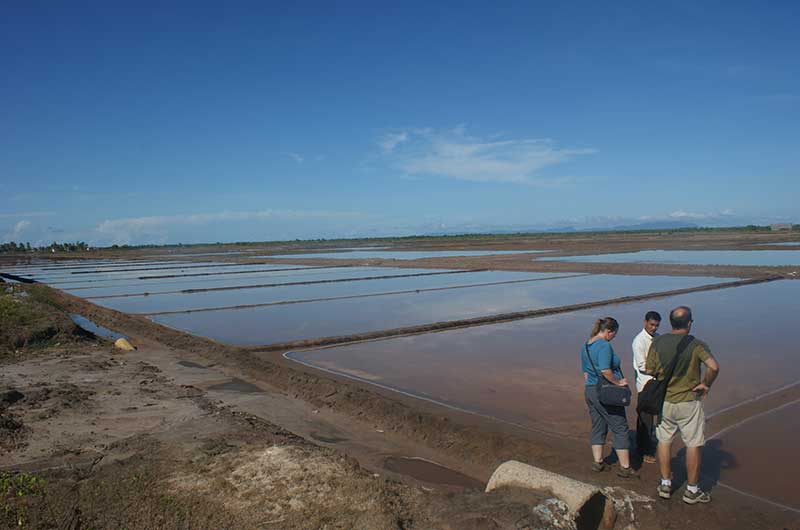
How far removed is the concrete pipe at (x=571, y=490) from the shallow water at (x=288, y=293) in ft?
57.2

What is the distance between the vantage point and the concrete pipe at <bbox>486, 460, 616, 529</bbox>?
4312 mm

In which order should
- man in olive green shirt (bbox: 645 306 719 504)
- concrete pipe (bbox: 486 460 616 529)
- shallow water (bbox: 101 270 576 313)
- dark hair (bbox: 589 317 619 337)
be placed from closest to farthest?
concrete pipe (bbox: 486 460 616 529) < man in olive green shirt (bbox: 645 306 719 504) < dark hair (bbox: 589 317 619 337) < shallow water (bbox: 101 270 576 313)

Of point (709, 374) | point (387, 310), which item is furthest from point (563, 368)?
point (387, 310)

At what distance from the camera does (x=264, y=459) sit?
5.50m

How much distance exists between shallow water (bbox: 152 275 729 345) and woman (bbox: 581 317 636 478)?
926cm

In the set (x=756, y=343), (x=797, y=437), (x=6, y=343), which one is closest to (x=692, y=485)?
(x=797, y=437)

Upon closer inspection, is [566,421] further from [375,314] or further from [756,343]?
[375,314]

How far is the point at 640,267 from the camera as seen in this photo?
31.3 metres

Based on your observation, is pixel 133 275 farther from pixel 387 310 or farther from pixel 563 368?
pixel 563 368

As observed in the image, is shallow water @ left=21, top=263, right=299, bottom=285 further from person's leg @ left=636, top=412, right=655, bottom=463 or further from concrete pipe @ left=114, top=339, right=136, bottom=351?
person's leg @ left=636, top=412, right=655, bottom=463

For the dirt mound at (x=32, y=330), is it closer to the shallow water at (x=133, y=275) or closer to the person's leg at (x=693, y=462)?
the person's leg at (x=693, y=462)

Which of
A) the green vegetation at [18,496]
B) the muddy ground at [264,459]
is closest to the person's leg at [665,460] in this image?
the muddy ground at [264,459]

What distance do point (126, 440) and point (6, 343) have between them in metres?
8.52

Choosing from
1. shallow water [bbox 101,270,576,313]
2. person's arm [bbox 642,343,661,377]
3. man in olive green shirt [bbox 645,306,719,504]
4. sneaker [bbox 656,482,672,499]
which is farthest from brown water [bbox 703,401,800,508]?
shallow water [bbox 101,270,576,313]
